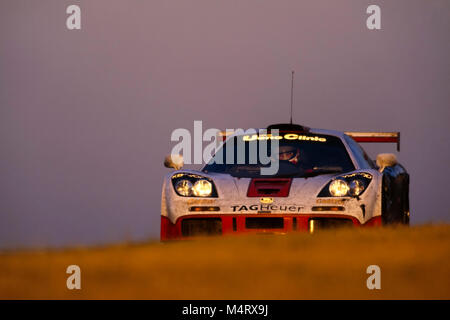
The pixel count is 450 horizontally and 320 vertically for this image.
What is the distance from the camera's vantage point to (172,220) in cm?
767

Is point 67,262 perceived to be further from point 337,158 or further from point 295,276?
point 337,158

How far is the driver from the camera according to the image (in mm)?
8719

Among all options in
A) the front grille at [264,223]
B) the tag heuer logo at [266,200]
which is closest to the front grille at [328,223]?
the front grille at [264,223]

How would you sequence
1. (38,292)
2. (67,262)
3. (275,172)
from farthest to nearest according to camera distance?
1. (275,172)
2. (67,262)
3. (38,292)

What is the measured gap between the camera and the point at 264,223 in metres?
7.48

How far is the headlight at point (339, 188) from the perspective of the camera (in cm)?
754

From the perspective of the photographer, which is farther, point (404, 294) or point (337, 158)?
point (337, 158)

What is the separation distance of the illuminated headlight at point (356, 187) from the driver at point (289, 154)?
3.65 feet

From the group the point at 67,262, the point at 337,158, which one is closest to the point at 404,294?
the point at 67,262

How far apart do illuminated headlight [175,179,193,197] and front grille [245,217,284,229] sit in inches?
24.1

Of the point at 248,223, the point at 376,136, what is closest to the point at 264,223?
the point at 248,223

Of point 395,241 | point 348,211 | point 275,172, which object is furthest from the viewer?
point 275,172

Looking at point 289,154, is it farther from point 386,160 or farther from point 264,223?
point 264,223
